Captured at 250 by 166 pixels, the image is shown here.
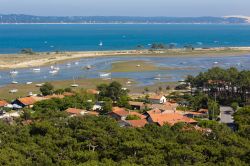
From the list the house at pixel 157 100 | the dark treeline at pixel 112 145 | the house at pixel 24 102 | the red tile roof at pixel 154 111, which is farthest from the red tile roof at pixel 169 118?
the house at pixel 24 102

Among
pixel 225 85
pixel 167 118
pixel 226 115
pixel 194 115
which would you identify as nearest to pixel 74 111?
pixel 167 118

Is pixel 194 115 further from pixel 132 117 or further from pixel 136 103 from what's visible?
pixel 136 103

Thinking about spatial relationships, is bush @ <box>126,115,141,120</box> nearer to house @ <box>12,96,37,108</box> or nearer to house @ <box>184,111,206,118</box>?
house @ <box>184,111,206,118</box>

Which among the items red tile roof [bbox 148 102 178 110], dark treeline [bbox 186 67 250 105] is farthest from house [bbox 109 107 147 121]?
dark treeline [bbox 186 67 250 105]

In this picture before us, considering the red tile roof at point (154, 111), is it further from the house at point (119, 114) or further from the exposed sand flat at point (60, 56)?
the exposed sand flat at point (60, 56)

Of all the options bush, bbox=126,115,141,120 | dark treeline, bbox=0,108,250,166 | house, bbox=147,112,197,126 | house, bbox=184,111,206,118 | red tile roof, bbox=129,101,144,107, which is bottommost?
red tile roof, bbox=129,101,144,107
